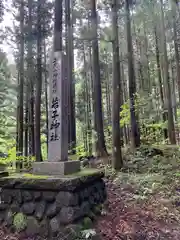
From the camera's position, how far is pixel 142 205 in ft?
16.0

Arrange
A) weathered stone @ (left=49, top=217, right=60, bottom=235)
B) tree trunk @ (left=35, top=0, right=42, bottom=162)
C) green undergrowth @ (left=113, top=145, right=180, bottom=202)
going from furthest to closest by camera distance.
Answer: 1. tree trunk @ (left=35, top=0, right=42, bottom=162)
2. green undergrowth @ (left=113, top=145, right=180, bottom=202)
3. weathered stone @ (left=49, top=217, right=60, bottom=235)

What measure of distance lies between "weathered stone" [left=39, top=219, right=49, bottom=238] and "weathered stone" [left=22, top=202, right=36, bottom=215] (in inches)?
11.2

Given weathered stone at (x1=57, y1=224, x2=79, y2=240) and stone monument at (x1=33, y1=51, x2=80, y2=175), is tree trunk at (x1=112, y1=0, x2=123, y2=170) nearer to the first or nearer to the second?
stone monument at (x1=33, y1=51, x2=80, y2=175)

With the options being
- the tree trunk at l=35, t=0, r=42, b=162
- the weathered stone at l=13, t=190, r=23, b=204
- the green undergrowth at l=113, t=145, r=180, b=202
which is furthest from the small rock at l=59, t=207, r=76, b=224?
the tree trunk at l=35, t=0, r=42, b=162

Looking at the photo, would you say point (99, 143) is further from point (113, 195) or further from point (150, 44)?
point (150, 44)

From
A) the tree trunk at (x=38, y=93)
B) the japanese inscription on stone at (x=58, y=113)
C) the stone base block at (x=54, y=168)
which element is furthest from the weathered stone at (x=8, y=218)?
the tree trunk at (x=38, y=93)

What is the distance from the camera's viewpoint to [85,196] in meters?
4.10

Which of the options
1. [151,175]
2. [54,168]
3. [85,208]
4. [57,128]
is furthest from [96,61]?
[85,208]

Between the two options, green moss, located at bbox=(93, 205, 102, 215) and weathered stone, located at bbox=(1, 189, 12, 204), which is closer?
weathered stone, located at bbox=(1, 189, 12, 204)

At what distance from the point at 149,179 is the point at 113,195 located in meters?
1.43

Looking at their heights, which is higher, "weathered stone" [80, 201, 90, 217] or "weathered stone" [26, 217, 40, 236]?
"weathered stone" [80, 201, 90, 217]

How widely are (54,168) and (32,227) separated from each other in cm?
107

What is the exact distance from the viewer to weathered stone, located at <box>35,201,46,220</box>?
377cm

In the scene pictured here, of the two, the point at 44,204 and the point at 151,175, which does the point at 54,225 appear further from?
the point at 151,175
